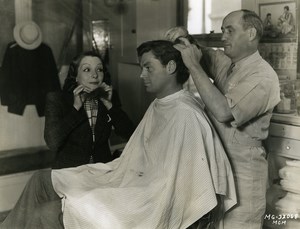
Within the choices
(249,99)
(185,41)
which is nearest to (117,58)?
(185,41)

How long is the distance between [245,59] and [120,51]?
1.07m

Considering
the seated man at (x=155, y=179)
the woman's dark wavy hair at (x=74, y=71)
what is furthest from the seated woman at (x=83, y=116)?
the seated man at (x=155, y=179)

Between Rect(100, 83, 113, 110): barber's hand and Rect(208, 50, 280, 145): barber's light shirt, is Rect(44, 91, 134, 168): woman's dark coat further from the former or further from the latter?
Rect(208, 50, 280, 145): barber's light shirt

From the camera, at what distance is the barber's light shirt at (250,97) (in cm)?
150

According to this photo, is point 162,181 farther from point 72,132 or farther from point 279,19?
point 279,19

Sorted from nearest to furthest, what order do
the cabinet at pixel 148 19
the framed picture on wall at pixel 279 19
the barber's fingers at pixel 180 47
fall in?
the barber's fingers at pixel 180 47 → the framed picture on wall at pixel 279 19 → the cabinet at pixel 148 19

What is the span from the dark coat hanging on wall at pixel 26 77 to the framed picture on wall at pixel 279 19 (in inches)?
57.3

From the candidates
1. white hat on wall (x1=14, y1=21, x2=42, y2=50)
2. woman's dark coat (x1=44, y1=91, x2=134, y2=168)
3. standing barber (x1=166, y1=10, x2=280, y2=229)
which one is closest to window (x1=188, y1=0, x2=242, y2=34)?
standing barber (x1=166, y1=10, x2=280, y2=229)

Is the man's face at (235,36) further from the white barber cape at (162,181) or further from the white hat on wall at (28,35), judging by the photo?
the white hat on wall at (28,35)

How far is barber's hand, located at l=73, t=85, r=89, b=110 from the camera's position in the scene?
1869 millimetres

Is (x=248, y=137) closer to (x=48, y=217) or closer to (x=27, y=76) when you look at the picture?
(x=48, y=217)

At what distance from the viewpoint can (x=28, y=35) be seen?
2412mm

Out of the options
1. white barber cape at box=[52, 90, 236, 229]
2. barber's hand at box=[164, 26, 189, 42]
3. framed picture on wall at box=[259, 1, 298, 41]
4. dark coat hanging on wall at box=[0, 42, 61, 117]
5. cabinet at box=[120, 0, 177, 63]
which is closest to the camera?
white barber cape at box=[52, 90, 236, 229]

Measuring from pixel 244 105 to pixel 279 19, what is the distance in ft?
2.28
